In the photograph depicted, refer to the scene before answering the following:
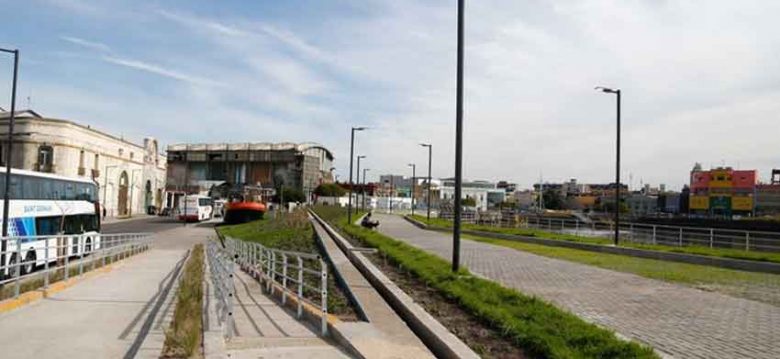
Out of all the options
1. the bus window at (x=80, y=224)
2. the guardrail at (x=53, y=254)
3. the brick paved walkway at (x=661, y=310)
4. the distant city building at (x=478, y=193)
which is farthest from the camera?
the distant city building at (x=478, y=193)

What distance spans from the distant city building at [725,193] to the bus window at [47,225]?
298 feet

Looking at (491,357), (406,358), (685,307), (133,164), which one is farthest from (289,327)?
(133,164)

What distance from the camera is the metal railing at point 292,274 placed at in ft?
32.0

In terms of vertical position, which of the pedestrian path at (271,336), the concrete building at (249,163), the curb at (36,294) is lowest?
the curb at (36,294)

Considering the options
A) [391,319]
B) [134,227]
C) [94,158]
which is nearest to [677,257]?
[391,319]

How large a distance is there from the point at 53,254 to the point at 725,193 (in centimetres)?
9652

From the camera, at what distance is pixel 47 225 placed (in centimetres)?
2631

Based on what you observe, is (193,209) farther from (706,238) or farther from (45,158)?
(706,238)

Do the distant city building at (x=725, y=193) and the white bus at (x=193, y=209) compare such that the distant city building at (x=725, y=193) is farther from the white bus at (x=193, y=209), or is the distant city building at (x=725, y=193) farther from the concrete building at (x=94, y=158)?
the concrete building at (x=94, y=158)

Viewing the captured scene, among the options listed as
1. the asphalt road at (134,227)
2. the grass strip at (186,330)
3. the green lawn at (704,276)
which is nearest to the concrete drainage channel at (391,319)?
the grass strip at (186,330)

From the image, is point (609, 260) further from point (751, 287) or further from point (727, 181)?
point (727, 181)

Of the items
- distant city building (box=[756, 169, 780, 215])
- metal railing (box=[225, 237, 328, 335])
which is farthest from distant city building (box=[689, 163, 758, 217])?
metal railing (box=[225, 237, 328, 335])

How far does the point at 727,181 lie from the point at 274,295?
328 ft

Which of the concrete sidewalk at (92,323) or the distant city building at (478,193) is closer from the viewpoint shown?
the concrete sidewalk at (92,323)
